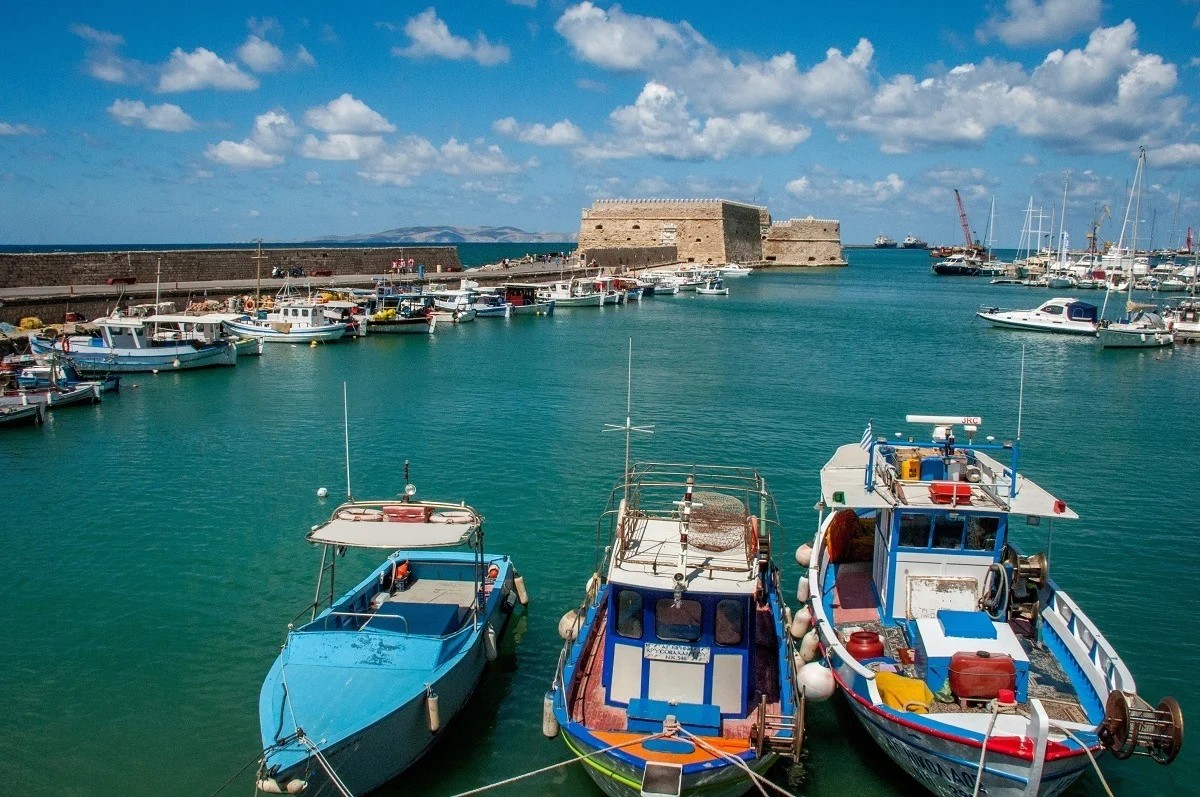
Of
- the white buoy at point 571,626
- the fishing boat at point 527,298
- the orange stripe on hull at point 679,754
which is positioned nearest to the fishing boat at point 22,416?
the white buoy at point 571,626

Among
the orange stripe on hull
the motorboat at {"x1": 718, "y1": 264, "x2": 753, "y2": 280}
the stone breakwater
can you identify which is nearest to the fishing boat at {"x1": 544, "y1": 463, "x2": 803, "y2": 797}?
the orange stripe on hull

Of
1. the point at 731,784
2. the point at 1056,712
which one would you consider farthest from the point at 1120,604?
the point at 731,784

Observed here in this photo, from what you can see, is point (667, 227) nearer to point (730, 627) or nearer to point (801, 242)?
point (801, 242)

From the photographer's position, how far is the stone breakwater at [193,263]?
1738 inches

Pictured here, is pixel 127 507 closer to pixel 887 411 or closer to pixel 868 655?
pixel 868 655

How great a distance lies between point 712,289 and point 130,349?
172 ft

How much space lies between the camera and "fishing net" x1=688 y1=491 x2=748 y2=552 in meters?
9.94

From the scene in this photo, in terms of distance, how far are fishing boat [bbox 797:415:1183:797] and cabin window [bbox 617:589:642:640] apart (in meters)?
2.62

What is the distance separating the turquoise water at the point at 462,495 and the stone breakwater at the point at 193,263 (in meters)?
13.9

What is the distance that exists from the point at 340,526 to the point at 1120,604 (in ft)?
40.8

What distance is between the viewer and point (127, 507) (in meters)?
18.7

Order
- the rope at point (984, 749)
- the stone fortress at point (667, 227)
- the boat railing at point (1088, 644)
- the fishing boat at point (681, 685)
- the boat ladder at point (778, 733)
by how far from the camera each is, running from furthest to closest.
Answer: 1. the stone fortress at point (667, 227)
2. the boat railing at point (1088, 644)
3. the boat ladder at point (778, 733)
4. the fishing boat at point (681, 685)
5. the rope at point (984, 749)

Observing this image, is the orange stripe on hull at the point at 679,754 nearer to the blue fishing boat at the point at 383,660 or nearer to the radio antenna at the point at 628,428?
the blue fishing boat at the point at 383,660

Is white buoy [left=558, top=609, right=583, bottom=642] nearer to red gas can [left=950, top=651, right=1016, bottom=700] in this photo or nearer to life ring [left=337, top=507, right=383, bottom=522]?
life ring [left=337, top=507, right=383, bottom=522]
